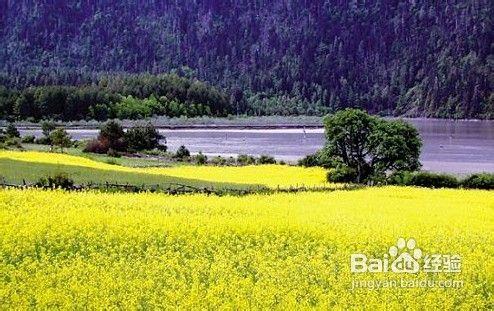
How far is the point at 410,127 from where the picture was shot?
83.7 metres

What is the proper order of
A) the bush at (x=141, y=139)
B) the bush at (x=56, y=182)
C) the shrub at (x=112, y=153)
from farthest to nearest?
the bush at (x=141, y=139), the shrub at (x=112, y=153), the bush at (x=56, y=182)

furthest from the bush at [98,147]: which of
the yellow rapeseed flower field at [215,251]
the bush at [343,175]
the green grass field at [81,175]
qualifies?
the yellow rapeseed flower field at [215,251]

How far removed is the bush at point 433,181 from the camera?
65.2m

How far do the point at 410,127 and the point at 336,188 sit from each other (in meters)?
32.3

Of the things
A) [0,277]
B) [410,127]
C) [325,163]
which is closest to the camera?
[0,277]

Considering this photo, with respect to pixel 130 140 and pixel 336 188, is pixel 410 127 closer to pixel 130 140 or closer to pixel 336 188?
pixel 336 188

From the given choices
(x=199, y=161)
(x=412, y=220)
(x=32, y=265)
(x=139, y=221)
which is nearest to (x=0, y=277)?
(x=32, y=265)

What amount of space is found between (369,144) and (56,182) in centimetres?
4654

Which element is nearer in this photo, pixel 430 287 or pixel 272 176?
pixel 430 287

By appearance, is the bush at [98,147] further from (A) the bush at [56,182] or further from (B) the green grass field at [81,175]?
(A) the bush at [56,182]

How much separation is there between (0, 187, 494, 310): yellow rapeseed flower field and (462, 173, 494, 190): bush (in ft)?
86.9

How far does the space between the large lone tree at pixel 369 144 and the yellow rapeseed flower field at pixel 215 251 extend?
1577 inches

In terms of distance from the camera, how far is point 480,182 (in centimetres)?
6500

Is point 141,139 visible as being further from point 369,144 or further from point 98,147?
point 369,144
